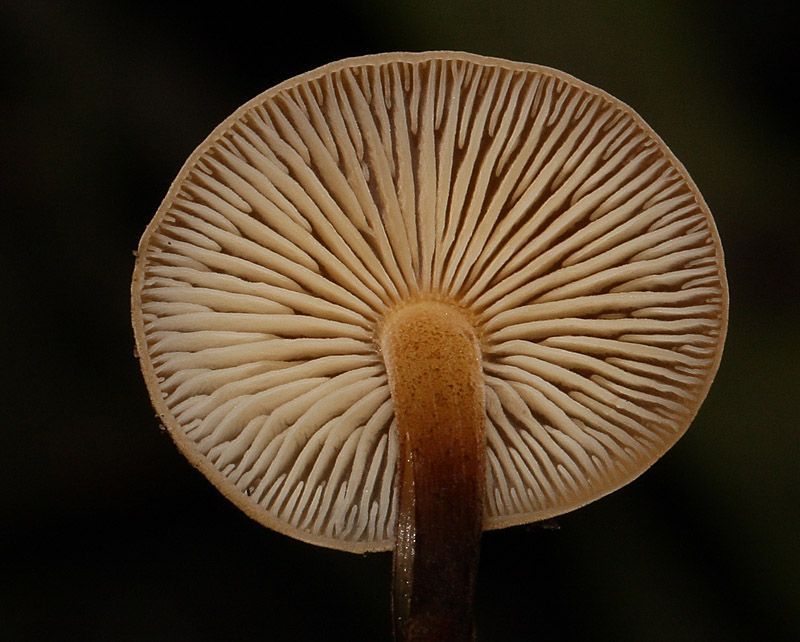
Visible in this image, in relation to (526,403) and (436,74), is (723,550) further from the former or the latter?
(436,74)

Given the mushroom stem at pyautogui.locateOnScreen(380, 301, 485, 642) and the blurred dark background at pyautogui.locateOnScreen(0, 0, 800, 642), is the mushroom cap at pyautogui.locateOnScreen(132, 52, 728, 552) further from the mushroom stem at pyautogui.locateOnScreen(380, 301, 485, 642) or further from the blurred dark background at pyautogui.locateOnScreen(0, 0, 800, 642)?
the blurred dark background at pyautogui.locateOnScreen(0, 0, 800, 642)

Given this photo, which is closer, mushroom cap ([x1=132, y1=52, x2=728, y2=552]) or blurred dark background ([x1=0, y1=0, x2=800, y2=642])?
mushroom cap ([x1=132, y1=52, x2=728, y2=552])

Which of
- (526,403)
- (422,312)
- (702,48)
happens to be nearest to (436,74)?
(422,312)

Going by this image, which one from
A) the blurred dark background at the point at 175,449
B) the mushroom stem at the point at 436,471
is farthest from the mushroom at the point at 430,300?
the blurred dark background at the point at 175,449

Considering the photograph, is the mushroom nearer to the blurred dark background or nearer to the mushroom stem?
the mushroom stem

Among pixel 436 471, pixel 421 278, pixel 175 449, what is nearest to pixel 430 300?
pixel 421 278

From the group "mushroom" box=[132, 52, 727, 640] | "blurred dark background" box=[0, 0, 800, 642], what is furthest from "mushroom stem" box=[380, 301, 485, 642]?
"blurred dark background" box=[0, 0, 800, 642]
